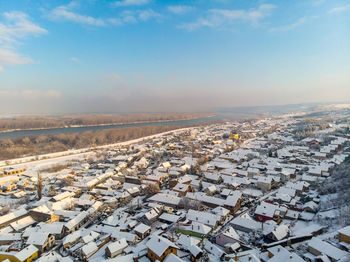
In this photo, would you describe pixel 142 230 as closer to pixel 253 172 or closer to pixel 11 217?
pixel 11 217

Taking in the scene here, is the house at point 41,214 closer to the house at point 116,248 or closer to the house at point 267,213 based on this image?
the house at point 116,248

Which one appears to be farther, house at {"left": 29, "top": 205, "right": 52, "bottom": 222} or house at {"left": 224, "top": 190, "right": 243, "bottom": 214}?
house at {"left": 224, "top": 190, "right": 243, "bottom": 214}

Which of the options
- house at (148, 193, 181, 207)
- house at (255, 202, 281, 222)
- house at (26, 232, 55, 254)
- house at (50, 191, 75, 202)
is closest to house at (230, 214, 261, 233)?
house at (255, 202, 281, 222)

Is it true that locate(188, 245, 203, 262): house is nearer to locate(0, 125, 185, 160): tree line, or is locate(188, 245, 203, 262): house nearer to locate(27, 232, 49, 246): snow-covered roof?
locate(27, 232, 49, 246): snow-covered roof

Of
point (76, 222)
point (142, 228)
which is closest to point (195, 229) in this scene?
point (142, 228)

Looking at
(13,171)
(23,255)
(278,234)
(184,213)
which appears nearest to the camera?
(23,255)

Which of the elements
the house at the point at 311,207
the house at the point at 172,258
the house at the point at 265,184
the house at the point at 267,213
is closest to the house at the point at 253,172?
the house at the point at 265,184
